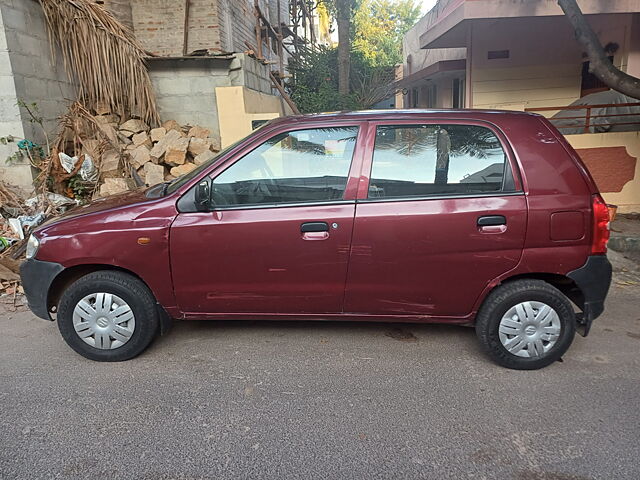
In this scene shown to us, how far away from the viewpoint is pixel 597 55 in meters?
6.20

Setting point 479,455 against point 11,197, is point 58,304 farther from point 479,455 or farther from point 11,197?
point 11,197

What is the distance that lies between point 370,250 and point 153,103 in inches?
263

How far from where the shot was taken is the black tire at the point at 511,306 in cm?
321

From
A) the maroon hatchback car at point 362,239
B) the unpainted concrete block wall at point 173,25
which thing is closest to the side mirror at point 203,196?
the maroon hatchback car at point 362,239

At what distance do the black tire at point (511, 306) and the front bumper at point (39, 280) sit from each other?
3.03 m

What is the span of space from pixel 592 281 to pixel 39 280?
3.87 m

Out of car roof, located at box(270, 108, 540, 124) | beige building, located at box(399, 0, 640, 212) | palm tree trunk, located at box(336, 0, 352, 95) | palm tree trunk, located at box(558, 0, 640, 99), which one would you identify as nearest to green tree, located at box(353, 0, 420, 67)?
palm tree trunk, located at box(336, 0, 352, 95)

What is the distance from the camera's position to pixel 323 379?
3.23m

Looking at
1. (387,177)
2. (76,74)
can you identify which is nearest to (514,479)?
(387,177)

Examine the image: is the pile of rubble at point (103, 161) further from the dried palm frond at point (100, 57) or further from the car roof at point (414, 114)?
the car roof at point (414, 114)

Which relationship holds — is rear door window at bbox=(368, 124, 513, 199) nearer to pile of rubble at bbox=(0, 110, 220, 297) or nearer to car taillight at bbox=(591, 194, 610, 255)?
car taillight at bbox=(591, 194, 610, 255)

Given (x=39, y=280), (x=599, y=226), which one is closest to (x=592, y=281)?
(x=599, y=226)

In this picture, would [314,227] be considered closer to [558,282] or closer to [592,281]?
[558,282]

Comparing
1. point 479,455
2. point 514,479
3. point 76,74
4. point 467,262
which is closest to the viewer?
point 514,479
